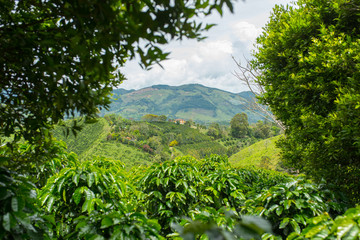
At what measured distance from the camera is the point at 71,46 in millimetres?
1312

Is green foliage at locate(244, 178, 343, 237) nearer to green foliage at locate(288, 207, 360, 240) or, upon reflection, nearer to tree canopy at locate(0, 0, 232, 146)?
green foliage at locate(288, 207, 360, 240)

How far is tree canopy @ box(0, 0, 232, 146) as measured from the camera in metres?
1.23

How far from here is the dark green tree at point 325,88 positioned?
125 inches

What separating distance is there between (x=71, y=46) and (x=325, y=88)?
4156mm

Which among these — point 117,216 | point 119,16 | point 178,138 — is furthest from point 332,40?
point 178,138

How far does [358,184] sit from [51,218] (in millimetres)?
4633

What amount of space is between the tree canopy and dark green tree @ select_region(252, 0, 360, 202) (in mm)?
2933

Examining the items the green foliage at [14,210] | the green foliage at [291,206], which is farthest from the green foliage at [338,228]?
the green foliage at [14,210]

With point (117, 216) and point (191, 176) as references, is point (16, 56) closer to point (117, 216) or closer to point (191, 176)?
point (117, 216)

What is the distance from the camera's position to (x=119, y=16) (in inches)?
49.9

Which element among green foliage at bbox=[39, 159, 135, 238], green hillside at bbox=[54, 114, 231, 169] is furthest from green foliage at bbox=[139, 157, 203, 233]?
green hillside at bbox=[54, 114, 231, 169]

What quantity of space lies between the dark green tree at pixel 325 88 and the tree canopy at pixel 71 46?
293 centimetres

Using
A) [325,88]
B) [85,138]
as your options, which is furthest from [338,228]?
[85,138]

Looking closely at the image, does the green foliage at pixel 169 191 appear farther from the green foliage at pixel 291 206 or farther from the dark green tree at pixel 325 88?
the dark green tree at pixel 325 88
